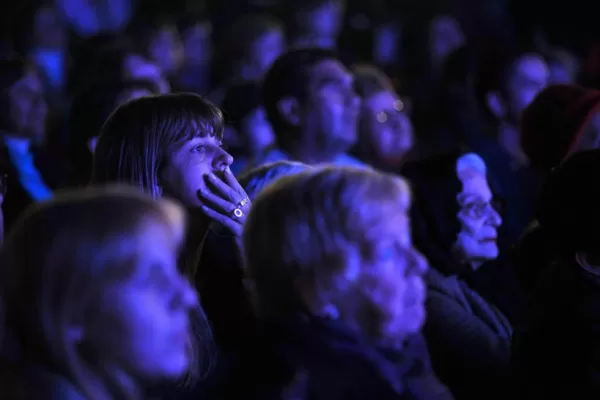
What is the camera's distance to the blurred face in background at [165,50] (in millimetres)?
5910

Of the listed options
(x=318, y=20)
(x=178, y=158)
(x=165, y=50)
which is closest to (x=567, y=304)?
(x=178, y=158)

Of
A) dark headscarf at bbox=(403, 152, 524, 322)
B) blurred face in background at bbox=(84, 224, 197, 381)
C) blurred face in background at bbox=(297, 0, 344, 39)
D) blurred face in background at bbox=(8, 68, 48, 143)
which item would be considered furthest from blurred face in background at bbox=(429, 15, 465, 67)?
blurred face in background at bbox=(84, 224, 197, 381)

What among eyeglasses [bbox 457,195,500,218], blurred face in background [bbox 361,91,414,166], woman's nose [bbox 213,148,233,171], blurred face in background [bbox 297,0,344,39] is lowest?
blurred face in background [bbox 297,0,344,39]

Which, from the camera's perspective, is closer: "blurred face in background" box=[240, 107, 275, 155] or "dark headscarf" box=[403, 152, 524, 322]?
"dark headscarf" box=[403, 152, 524, 322]

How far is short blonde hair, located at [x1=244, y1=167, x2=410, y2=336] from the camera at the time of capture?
1721mm

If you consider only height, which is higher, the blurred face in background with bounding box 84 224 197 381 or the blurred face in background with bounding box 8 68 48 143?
the blurred face in background with bounding box 84 224 197 381

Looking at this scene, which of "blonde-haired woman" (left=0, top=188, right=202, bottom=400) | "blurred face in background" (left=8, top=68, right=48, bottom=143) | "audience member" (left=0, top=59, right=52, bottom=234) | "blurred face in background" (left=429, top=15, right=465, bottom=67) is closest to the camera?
"blonde-haired woman" (left=0, top=188, right=202, bottom=400)

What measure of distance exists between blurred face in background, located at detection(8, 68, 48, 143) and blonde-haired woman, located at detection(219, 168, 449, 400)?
222 centimetres

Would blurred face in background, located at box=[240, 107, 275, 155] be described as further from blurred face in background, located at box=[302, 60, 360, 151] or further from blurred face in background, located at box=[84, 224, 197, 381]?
blurred face in background, located at box=[84, 224, 197, 381]

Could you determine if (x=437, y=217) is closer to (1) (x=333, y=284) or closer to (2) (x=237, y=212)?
(2) (x=237, y=212)

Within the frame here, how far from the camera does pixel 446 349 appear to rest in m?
2.62

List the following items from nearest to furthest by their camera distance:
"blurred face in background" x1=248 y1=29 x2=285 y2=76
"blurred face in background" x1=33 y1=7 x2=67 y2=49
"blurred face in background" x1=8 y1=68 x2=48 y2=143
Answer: "blurred face in background" x1=8 y1=68 x2=48 y2=143, "blurred face in background" x1=248 y1=29 x2=285 y2=76, "blurred face in background" x1=33 y1=7 x2=67 y2=49

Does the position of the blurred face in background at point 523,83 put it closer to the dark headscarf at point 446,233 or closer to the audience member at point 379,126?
the audience member at point 379,126

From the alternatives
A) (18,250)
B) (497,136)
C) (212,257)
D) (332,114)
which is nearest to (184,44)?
(497,136)
